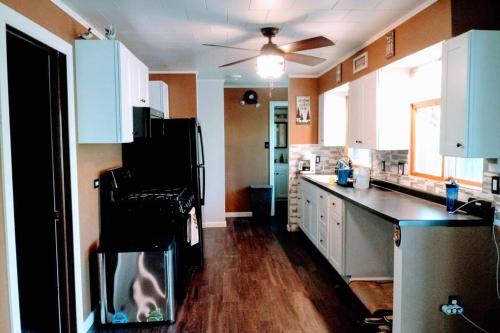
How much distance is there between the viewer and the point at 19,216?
2465mm

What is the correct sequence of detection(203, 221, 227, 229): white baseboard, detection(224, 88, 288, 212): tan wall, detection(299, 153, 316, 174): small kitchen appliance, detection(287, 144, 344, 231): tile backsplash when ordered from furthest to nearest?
detection(224, 88, 288, 212): tan wall → detection(203, 221, 227, 229): white baseboard → detection(287, 144, 344, 231): tile backsplash → detection(299, 153, 316, 174): small kitchen appliance

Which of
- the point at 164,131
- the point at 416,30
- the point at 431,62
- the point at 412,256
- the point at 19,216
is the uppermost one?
the point at 416,30

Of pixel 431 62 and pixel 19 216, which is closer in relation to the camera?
pixel 19 216

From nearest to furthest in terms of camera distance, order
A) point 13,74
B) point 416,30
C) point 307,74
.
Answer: point 13,74 → point 416,30 → point 307,74

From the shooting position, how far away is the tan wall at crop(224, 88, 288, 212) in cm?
678

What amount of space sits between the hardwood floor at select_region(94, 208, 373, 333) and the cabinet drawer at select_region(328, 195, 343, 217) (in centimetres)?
68

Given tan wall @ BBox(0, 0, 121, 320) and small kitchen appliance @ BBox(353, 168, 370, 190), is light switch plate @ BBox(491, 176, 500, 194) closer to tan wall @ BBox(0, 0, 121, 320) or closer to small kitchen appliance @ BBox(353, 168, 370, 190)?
small kitchen appliance @ BBox(353, 168, 370, 190)

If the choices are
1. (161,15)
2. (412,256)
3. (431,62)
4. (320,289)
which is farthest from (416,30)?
(320,289)

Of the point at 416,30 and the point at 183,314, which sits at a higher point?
the point at 416,30

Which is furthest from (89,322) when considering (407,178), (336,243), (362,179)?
(407,178)

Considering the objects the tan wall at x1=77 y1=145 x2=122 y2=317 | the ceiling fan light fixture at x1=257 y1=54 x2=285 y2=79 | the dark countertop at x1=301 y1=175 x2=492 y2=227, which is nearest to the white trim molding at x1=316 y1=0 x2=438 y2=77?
the ceiling fan light fixture at x1=257 y1=54 x2=285 y2=79

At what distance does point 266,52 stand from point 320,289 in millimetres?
2209

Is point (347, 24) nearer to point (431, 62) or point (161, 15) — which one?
point (431, 62)

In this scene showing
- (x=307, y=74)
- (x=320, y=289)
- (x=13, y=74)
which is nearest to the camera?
(x=13, y=74)
